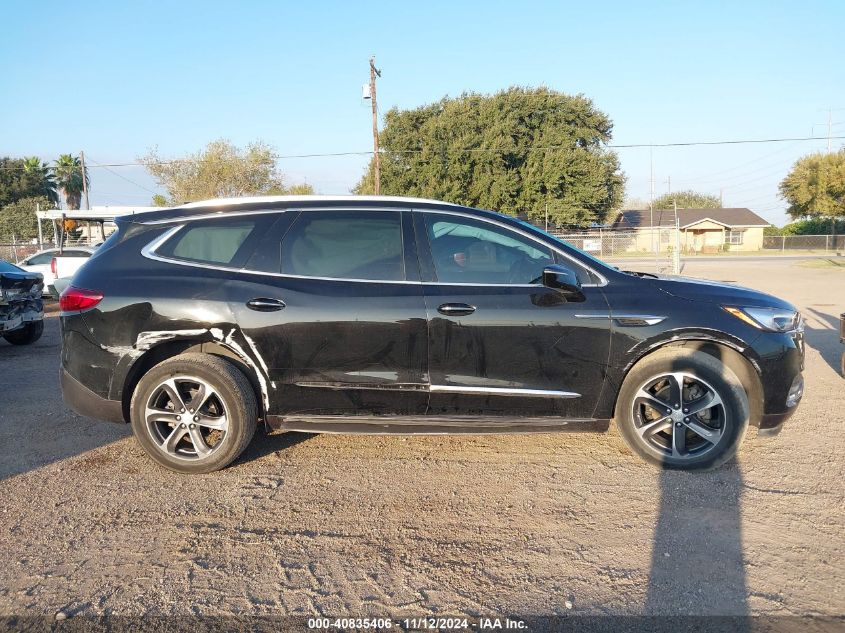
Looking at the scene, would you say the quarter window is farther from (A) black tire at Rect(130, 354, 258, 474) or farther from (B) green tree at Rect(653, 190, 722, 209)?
(B) green tree at Rect(653, 190, 722, 209)

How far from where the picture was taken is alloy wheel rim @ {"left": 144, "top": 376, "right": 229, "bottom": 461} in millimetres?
4062

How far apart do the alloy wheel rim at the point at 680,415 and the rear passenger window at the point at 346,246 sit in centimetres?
185

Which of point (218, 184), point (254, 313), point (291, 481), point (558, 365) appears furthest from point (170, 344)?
point (218, 184)

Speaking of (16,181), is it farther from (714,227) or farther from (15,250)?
(714,227)

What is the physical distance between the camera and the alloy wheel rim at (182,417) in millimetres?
4062

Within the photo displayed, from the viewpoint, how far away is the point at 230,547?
3.19 metres

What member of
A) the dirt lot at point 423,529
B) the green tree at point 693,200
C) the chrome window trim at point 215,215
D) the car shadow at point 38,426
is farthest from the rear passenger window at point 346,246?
the green tree at point 693,200

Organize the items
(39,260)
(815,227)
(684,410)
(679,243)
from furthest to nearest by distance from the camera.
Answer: (815,227), (679,243), (39,260), (684,410)

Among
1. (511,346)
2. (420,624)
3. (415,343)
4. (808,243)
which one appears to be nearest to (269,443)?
(415,343)

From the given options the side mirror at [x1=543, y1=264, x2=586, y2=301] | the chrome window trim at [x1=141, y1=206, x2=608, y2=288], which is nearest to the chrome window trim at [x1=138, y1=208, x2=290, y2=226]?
the chrome window trim at [x1=141, y1=206, x2=608, y2=288]

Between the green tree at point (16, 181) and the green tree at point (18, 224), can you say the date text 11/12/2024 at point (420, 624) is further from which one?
the green tree at point (16, 181)

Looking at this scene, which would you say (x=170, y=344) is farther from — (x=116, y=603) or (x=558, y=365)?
(x=558, y=365)

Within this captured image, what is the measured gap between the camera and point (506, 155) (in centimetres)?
4247

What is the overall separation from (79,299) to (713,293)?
429cm
